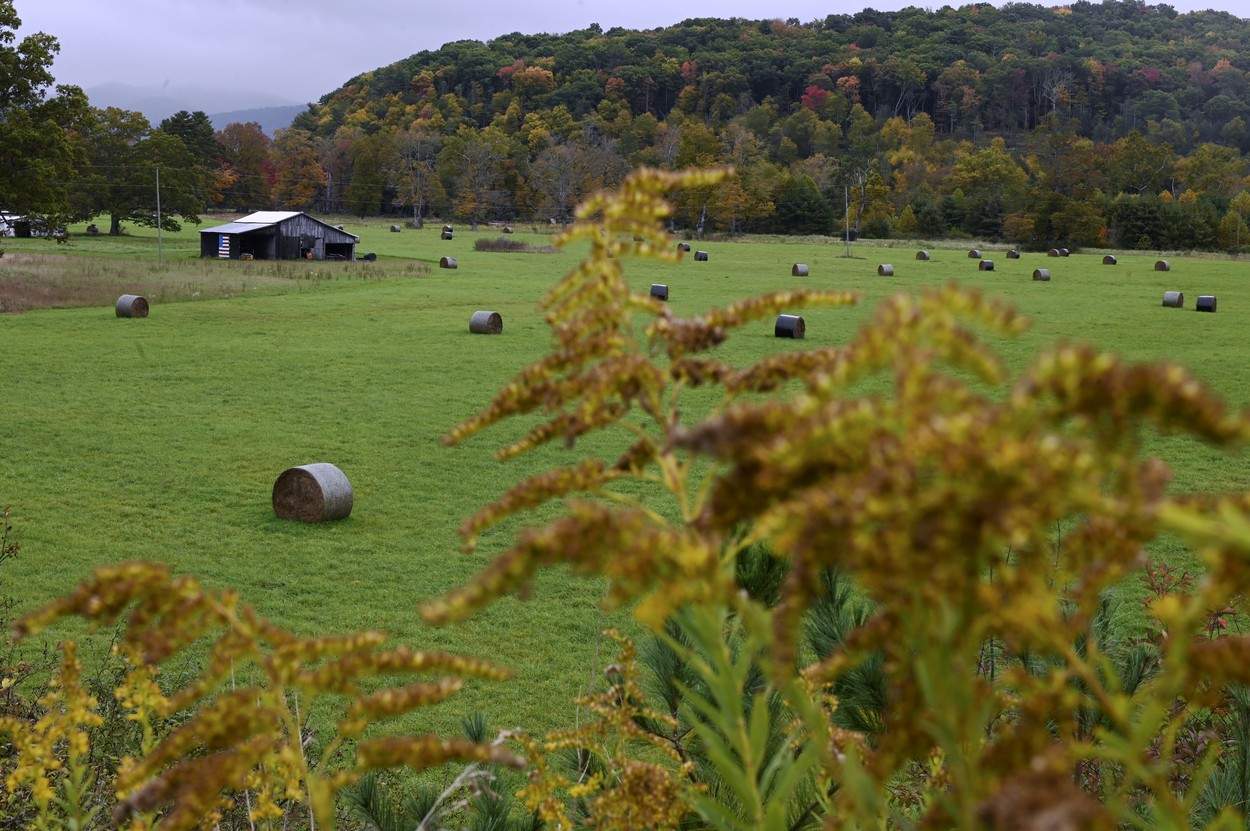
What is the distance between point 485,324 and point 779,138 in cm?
12693

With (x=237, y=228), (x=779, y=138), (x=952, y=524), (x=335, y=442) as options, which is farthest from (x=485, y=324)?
(x=779, y=138)

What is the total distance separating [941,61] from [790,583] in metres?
191

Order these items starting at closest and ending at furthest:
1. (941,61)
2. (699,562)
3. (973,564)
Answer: (973,564), (699,562), (941,61)

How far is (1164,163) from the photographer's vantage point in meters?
114

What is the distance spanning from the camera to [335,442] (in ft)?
A: 61.4

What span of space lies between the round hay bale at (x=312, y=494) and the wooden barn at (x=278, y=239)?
5117cm

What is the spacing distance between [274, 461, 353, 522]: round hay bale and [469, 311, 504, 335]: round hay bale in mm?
17085

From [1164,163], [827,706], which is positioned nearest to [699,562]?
[827,706]

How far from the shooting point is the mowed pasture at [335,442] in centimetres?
1167

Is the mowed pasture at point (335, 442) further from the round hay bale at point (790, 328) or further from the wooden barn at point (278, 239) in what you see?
the wooden barn at point (278, 239)

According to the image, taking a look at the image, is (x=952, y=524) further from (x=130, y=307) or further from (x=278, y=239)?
(x=278, y=239)

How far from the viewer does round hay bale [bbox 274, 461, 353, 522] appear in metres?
14.2

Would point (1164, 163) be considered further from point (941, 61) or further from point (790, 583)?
point (790, 583)

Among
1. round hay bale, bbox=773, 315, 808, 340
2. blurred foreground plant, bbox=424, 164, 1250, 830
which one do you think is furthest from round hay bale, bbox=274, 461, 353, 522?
round hay bale, bbox=773, 315, 808, 340
